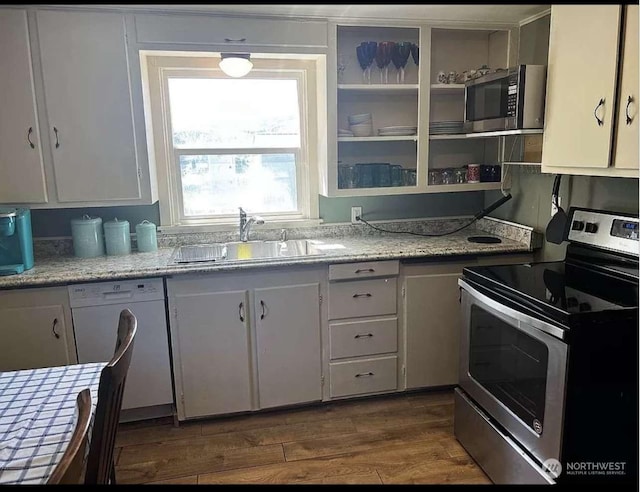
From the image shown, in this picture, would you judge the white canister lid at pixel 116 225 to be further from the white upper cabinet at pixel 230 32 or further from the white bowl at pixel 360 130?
the white bowl at pixel 360 130

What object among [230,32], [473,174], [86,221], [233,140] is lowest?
[86,221]

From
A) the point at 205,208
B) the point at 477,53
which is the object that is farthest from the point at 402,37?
the point at 205,208

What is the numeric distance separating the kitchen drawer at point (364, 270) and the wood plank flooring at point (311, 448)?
77 centimetres

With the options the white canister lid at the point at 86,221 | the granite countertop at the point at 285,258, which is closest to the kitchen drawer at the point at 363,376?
the granite countertop at the point at 285,258

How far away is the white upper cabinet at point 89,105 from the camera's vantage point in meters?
2.31

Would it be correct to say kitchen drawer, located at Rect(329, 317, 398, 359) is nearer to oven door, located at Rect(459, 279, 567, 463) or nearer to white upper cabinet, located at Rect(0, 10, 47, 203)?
oven door, located at Rect(459, 279, 567, 463)

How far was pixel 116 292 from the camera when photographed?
7.61 ft

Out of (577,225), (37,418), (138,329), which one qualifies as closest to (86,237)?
(138,329)

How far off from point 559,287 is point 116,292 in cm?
200

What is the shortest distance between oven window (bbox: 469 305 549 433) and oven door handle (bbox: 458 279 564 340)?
0.22ft

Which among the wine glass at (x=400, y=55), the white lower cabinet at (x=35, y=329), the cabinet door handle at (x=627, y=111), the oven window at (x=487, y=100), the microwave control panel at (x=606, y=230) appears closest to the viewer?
the cabinet door handle at (x=627, y=111)

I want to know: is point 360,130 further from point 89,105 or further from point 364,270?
point 89,105

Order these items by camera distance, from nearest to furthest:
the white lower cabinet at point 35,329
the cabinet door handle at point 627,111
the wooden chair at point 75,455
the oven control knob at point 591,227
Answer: the wooden chair at point 75,455, the cabinet door handle at point 627,111, the oven control knob at point 591,227, the white lower cabinet at point 35,329
